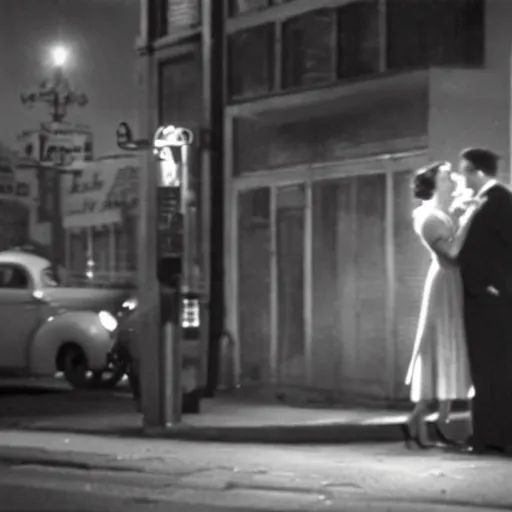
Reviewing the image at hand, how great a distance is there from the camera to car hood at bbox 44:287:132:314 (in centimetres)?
1864

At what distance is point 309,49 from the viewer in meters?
16.4

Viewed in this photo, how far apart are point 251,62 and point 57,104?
6604 mm

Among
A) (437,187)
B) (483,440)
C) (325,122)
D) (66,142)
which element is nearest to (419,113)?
(325,122)

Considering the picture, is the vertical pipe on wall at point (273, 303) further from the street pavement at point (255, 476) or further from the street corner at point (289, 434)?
the street pavement at point (255, 476)

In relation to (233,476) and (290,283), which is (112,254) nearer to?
(290,283)

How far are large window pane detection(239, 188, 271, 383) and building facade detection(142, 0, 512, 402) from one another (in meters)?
0.02

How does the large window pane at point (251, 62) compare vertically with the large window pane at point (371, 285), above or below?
above

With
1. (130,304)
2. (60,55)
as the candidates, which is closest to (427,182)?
(130,304)

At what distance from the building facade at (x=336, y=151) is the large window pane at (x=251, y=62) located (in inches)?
0.8

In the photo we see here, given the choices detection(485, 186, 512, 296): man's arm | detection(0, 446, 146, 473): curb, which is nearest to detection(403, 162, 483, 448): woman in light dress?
detection(485, 186, 512, 296): man's arm

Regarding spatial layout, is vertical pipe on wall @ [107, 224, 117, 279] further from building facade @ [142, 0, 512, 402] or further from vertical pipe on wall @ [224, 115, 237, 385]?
vertical pipe on wall @ [224, 115, 237, 385]

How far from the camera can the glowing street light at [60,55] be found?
71.9 feet

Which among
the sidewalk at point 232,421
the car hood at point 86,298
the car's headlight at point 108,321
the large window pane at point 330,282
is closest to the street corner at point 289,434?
the sidewalk at point 232,421

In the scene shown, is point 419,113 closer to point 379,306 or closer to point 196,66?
point 379,306
